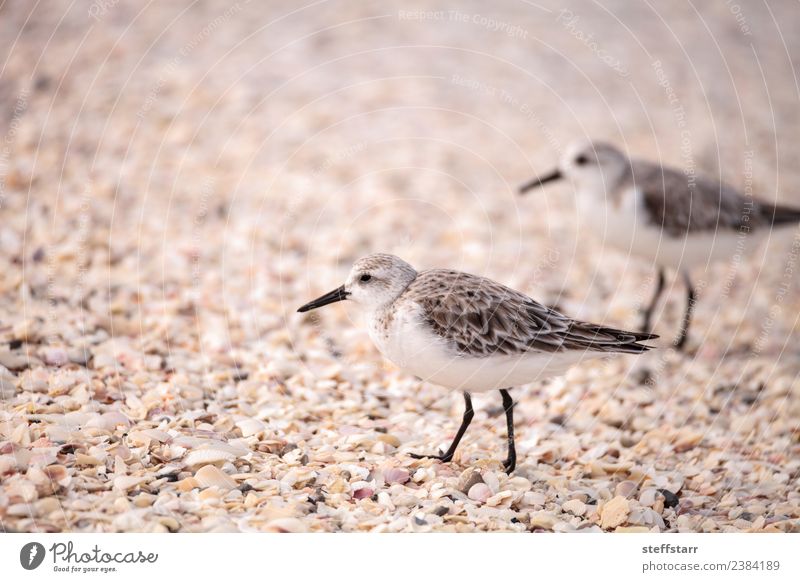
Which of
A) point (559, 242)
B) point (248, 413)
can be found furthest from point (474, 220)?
point (248, 413)

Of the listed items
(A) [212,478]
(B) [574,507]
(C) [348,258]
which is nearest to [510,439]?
(B) [574,507]

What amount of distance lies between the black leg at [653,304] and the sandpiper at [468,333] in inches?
111

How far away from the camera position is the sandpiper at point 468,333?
511 cm

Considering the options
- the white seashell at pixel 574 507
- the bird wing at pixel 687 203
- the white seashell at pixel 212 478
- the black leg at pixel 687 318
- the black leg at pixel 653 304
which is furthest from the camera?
the black leg at pixel 653 304

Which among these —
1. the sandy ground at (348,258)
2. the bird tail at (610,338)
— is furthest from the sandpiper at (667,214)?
the bird tail at (610,338)

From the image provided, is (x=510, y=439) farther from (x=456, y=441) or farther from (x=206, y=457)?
(x=206, y=457)

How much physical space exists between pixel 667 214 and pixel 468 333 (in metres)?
3.45

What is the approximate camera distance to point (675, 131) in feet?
37.4

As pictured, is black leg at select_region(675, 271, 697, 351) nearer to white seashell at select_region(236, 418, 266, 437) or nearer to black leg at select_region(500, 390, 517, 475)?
black leg at select_region(500, 390, 517, 475)

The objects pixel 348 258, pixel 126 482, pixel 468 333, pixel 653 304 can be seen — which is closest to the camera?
pixel 126 482

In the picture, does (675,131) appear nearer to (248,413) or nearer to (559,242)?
(559,242)

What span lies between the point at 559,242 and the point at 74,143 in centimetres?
590

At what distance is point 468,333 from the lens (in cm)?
A: 513

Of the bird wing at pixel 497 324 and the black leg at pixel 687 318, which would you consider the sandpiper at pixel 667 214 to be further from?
the bird wing at pixel 497 324
